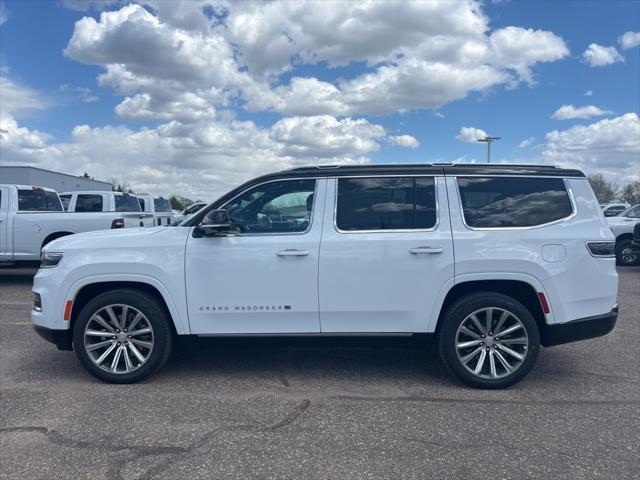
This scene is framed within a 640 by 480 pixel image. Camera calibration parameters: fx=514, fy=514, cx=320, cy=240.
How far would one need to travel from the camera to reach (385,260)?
4.45 meters

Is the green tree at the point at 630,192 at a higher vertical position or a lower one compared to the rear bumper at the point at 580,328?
higher

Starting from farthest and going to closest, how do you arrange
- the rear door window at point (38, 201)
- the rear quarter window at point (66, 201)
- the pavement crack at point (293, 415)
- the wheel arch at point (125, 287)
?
the rear quarter window at point (66, 201), the rear door window at point (38, 201), the wheel arch at point (125, 287), the pavement crack at point (293, 415)

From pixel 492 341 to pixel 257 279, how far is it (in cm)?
213

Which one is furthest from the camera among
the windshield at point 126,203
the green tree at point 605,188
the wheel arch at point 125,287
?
the green tree at point 605,188

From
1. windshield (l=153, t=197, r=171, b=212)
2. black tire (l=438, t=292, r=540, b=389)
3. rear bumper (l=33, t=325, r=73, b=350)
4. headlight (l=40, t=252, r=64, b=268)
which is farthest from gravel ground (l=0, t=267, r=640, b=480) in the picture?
windshield (l=153, t=197, r=171, b=212)

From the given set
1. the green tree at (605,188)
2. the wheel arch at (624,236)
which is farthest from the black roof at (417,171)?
the green tree at (605,188)

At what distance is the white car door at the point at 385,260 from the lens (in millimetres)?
4453

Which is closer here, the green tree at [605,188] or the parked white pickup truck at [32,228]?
the parked white pickup truck at [32,228]

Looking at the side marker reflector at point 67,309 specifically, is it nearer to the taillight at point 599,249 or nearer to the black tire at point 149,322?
the black tire at point 149,322

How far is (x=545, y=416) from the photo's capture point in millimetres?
4020

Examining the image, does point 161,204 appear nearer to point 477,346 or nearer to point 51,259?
point 51,259

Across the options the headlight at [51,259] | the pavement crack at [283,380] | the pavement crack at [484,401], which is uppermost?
the headlight at [51,259]

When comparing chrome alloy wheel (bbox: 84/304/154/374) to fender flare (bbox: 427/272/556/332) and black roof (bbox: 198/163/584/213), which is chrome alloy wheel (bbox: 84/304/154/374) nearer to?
black roof (bbox: 198/163/584/213)

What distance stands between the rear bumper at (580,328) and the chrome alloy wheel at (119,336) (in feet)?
11.6
